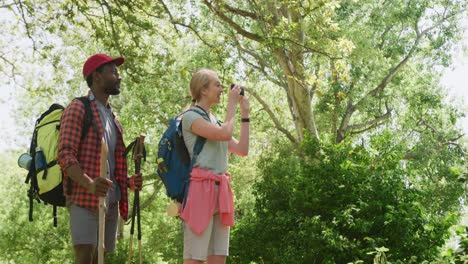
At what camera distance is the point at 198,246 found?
470cm

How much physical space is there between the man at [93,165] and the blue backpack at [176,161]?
0.67 feet

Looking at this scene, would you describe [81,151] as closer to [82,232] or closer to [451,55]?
[82,232]

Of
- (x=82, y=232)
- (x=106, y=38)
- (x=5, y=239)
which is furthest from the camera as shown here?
(x=5, y=239)

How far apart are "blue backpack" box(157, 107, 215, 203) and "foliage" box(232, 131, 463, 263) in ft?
14.8

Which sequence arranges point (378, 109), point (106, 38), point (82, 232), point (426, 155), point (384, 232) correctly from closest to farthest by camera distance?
point (82, 232) < point (384, 232) < point (106, 38) < point (426, 155) < point (378, 109)

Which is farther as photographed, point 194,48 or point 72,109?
point 194,48

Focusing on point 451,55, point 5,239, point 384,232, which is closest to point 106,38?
point 384,232

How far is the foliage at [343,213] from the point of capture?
9.48 m

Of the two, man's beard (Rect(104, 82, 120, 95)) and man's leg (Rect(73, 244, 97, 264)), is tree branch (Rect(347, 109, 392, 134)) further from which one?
man's leg (Rect(73, 244, 97, 264))

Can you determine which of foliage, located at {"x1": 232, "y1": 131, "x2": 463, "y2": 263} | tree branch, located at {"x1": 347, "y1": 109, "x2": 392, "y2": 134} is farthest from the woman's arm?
tree branch, located at {"x1": 347, "y1": 109, "x2": 392, "y2": 134}

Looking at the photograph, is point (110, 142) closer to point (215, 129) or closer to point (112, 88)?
point (112, 88)

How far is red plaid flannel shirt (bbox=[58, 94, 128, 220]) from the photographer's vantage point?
179 inches

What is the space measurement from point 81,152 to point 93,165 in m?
0.10

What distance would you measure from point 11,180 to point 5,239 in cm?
276
